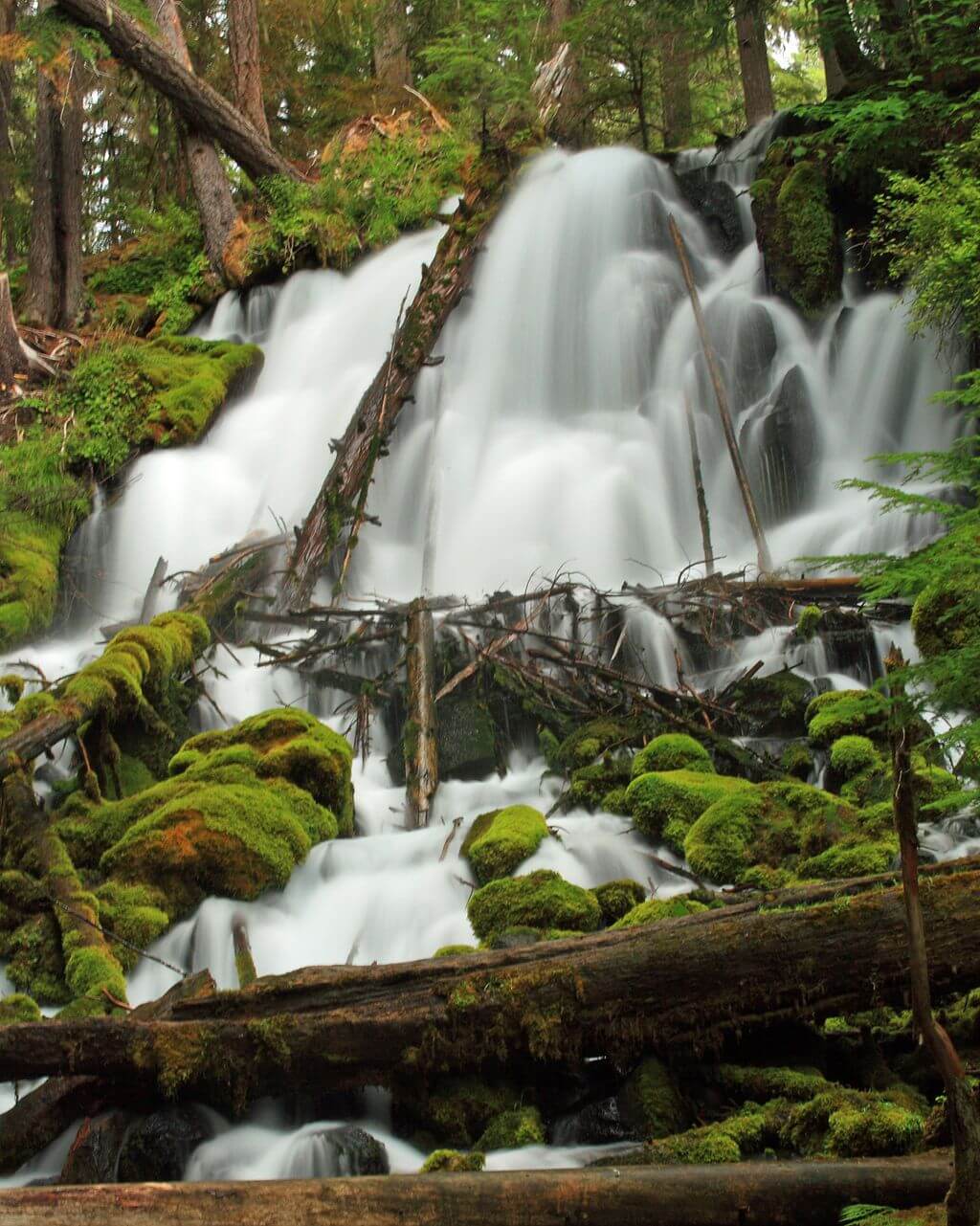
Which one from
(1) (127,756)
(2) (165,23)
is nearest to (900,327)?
(1) (127,756)

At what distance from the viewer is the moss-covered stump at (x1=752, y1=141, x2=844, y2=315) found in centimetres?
1297

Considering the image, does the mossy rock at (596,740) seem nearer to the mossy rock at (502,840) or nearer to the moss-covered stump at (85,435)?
the mossy rock at (502,840)

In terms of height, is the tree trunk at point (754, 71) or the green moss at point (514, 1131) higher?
the tree trunk at point (754, 71)

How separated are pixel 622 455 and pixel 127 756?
6.32 metres

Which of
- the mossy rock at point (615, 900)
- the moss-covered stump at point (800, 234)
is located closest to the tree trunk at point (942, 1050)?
the mossy rock at point (615, 900)

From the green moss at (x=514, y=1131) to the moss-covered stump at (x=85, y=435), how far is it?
8.05m

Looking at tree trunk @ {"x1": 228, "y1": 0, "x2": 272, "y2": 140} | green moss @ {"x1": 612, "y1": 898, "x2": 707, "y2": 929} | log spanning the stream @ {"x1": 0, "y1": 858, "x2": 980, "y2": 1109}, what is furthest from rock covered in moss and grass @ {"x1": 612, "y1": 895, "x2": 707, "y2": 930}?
tree trunk @ {"x1": 228, "y1": 0, "x2": 272, "y2": 140}

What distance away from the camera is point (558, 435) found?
12898 millimetres

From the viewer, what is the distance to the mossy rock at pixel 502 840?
604cm

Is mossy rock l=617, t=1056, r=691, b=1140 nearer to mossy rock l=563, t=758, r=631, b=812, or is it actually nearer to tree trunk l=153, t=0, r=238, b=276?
mossy rock l=563, t=758, r=631, b=812

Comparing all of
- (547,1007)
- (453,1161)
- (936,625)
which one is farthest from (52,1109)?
(936,625)

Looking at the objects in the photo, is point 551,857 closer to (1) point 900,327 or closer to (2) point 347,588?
(2) point 347,588

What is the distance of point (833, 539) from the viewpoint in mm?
10594

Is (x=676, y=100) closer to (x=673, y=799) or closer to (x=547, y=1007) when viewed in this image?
(x=673, y=799)
